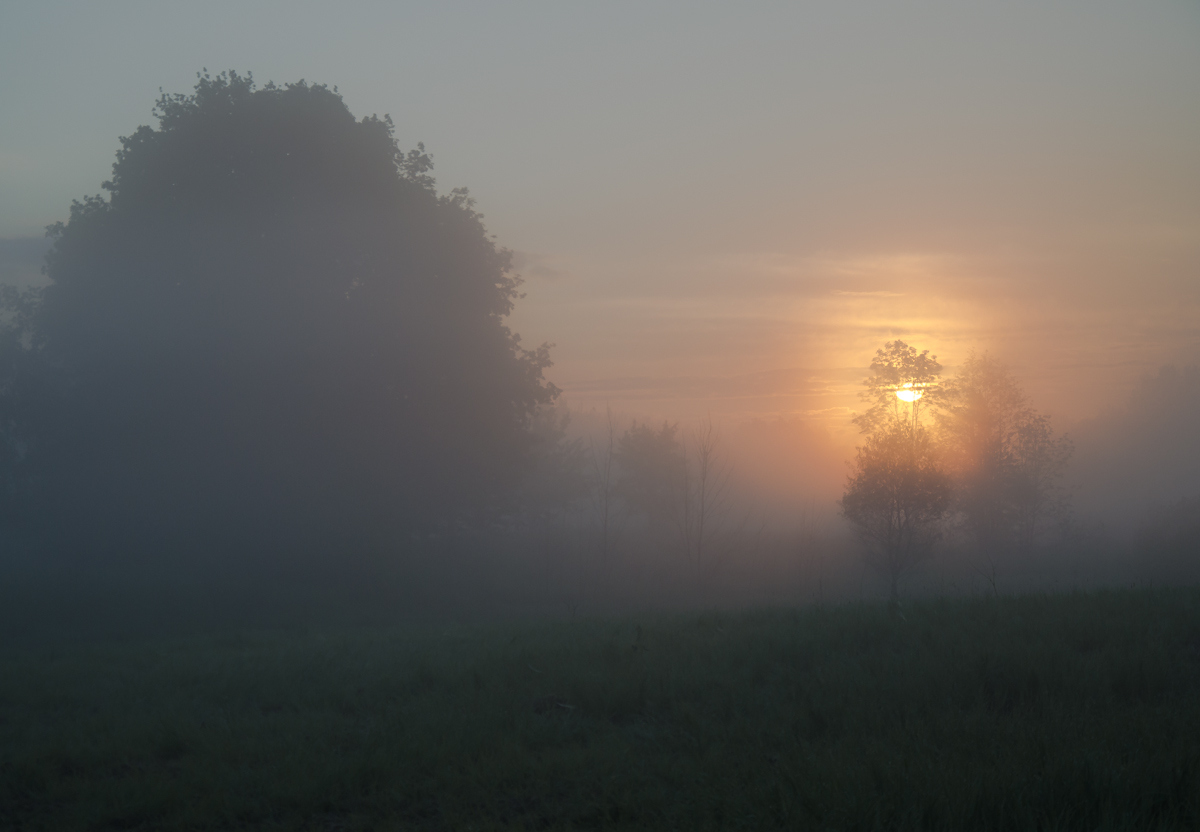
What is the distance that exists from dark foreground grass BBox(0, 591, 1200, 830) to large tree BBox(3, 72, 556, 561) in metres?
12.3

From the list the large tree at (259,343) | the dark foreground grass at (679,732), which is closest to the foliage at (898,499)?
the large tree at (259,343)

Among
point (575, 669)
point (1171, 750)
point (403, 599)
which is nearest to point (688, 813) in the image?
point (1171, 750)

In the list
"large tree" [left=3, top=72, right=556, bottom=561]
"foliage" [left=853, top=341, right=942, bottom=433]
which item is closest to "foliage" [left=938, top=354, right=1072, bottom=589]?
"foliage" [left=853, top=341, right=942, bottom=433]

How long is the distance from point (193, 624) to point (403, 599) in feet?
21.6

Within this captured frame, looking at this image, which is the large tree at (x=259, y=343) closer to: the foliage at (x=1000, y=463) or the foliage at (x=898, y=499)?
the foliage at (x=898, y=499)

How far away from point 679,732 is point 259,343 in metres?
18.9

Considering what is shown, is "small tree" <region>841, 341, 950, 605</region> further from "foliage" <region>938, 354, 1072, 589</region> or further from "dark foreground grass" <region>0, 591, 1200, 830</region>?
"dark foreground grass" <region>0, 591, 1200, 830</region>

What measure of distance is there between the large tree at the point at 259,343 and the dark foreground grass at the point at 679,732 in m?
12.3

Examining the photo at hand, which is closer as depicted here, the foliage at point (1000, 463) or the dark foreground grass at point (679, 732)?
the dark foreground grass at point (679, 732)

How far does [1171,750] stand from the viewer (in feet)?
15.8

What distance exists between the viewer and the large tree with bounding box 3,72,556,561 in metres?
21.6

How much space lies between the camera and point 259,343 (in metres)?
21.4

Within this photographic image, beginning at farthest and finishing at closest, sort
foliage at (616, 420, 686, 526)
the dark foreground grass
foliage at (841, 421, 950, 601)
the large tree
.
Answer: foliage at (616, 420, 686, 526), foliage at (841, 421, 950, 601), the large tree, the dark foreground grass

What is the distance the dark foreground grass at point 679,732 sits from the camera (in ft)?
14.9
